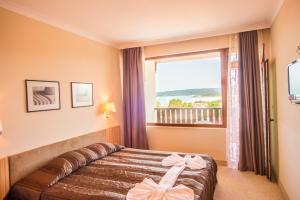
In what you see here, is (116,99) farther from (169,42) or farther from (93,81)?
(169,42)

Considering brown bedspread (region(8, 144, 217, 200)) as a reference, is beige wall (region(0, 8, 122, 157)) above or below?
above

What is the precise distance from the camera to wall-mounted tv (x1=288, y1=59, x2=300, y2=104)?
180 cm

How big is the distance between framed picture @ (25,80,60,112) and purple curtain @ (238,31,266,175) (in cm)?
301

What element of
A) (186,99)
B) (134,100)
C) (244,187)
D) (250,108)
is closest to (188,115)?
(186,99)

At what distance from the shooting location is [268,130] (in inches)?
125

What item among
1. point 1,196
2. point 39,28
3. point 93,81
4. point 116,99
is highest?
point 39,28

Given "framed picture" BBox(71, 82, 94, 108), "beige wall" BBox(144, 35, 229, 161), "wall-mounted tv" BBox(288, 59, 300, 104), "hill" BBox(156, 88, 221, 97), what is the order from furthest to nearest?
"hill" BBox(156, 88, 221, 97)
"beige wall" BBox(144, 35, 229, 161)
"framed picture" BBox(71, 82, 94, 108)
"wall-mounted tv" BBox(288, 59, 300, 104)

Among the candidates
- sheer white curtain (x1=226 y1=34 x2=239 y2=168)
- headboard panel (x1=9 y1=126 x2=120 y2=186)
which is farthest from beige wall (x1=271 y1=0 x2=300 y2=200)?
headboard panel (x1=9 y1=126 x2=120 y2=186)

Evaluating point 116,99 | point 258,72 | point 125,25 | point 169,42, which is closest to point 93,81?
point 116,99

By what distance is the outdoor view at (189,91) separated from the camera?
4289 mm

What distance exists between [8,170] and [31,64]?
1294 mm

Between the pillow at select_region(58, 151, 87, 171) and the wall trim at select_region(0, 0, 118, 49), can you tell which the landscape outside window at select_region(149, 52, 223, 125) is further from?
the pillow at select_region(58, 151, 87, 171)

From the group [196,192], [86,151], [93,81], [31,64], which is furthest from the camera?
[93,81]

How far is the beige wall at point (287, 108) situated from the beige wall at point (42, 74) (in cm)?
294
